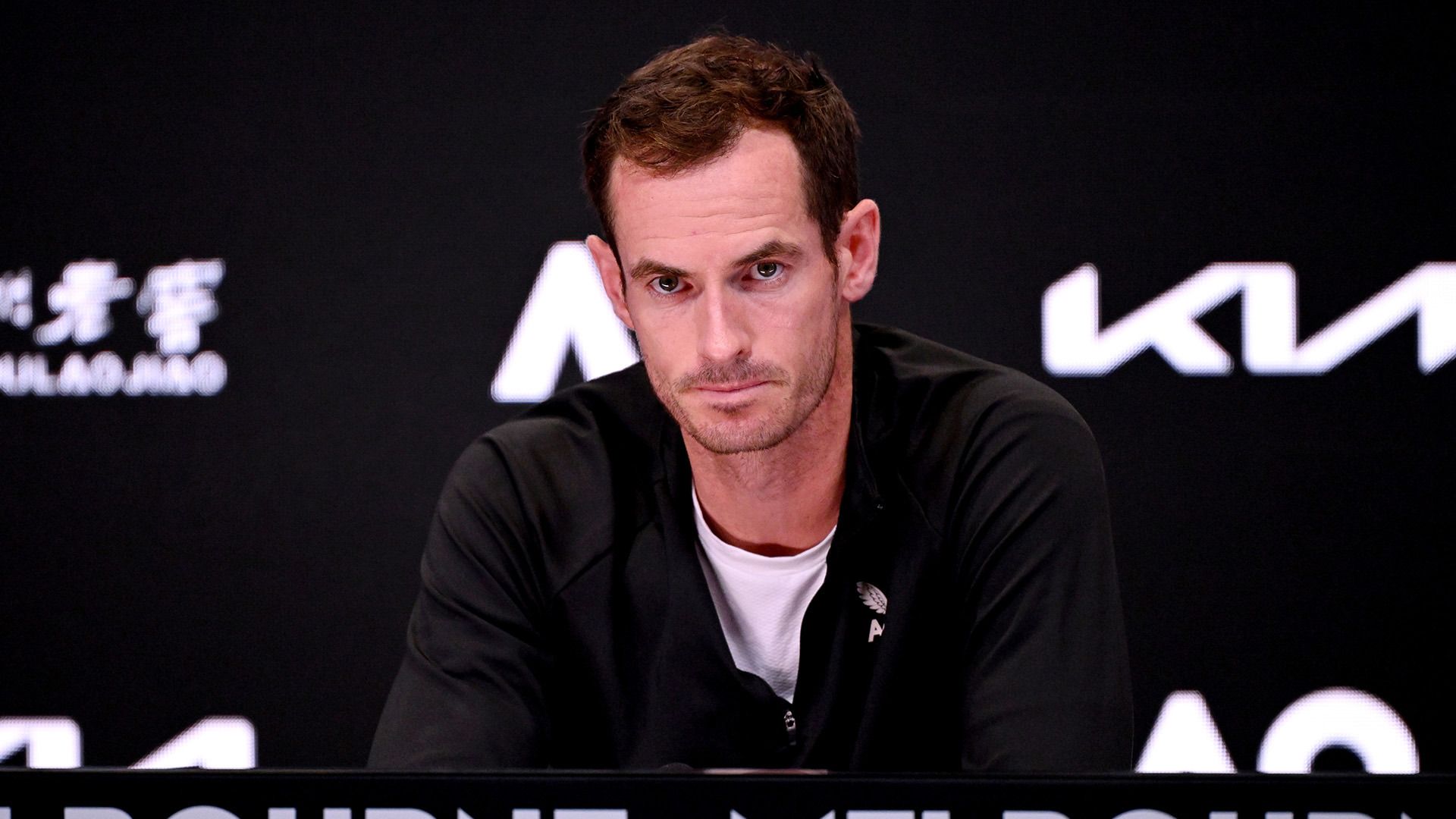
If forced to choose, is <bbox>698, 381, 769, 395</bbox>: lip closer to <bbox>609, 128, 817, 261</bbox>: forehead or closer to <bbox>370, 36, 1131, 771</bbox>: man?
<bbox>370, 36, 1131, 771</bbox>: man

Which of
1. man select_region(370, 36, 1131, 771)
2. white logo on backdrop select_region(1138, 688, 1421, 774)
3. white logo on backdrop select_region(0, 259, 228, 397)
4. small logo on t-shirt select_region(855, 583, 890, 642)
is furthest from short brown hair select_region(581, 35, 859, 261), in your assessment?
white logo on backdrop select_region(1138, 688, 1421, 774)

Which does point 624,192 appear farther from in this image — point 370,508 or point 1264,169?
point 1264,169

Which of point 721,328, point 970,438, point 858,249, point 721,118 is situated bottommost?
point 970,438

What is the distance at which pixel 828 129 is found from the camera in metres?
1.51

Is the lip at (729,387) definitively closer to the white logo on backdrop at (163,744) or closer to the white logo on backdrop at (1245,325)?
the white logo on backdrop at (1245,325)

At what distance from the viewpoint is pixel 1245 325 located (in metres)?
2.30

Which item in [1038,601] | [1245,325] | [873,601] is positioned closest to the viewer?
[1038,601]

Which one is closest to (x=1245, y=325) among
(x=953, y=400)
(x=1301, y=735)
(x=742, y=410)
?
(x=1301, y=735)

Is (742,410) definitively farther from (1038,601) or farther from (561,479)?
(1038,601)

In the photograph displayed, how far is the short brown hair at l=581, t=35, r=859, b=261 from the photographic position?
56.3 inches

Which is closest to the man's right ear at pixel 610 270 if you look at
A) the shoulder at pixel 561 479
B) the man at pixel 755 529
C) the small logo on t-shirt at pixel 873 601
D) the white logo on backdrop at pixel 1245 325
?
the man at pixel 755 529

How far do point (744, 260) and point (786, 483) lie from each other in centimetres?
28

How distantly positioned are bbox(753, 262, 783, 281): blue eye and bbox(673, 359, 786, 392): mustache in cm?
9

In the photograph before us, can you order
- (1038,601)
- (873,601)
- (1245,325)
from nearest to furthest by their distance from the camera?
1. (1038,601)
2. (873,601)
3. (1245,325)
